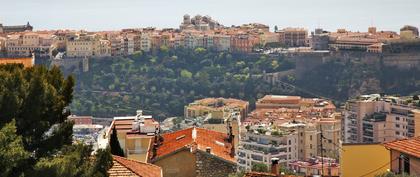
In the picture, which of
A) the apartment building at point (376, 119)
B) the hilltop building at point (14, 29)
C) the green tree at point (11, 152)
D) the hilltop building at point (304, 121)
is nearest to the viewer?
the green tree at point (11, 152)

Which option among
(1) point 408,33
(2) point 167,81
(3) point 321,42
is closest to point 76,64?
(2) point 167,81

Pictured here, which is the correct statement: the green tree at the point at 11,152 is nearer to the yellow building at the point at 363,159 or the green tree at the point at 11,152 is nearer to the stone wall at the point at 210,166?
the stone wall at the point at 210,166

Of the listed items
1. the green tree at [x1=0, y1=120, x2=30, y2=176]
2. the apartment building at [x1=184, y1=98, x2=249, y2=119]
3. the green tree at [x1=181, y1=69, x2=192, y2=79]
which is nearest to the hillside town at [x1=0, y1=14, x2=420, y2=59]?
the green tree at [x1=181, y1=69, x2=192, y2=79]

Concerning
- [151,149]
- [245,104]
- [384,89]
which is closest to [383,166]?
[151,149]

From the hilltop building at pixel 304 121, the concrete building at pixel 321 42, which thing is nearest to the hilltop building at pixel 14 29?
the concrete building at pixel 321 42

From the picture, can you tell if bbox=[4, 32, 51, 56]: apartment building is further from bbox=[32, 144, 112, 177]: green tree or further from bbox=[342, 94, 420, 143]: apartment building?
bbox=[32, 144, 112, 177]: green tree
